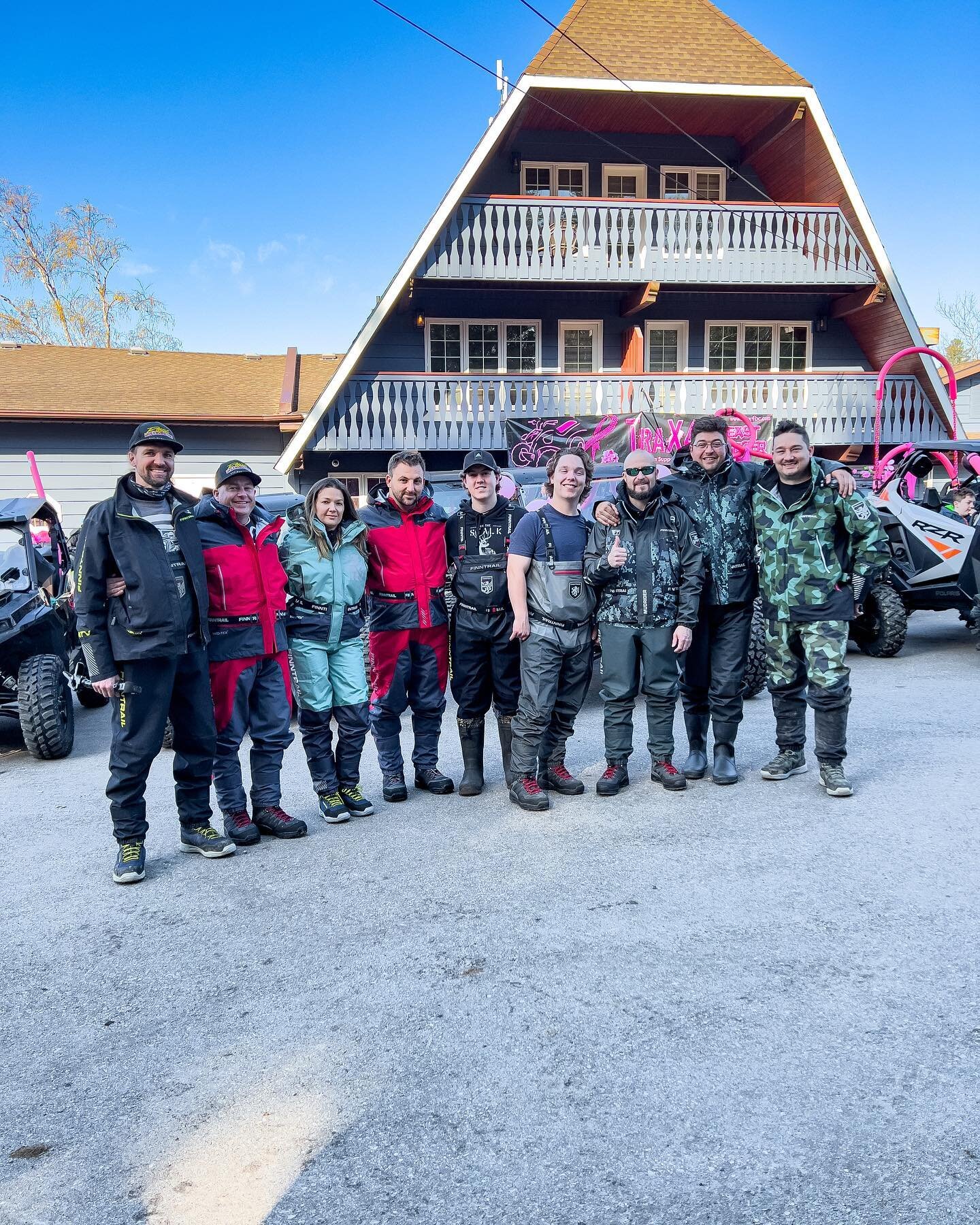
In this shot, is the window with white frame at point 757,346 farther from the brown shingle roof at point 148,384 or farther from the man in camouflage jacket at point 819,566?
the man in camouflage jacket at point 819,566

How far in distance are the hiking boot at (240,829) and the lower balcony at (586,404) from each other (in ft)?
37.3

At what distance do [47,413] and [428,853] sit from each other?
46.1ft

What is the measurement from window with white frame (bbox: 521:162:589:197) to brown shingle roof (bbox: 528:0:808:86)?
6.35 ft

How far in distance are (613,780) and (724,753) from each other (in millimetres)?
715

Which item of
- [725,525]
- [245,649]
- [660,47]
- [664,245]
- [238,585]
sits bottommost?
[245,649]

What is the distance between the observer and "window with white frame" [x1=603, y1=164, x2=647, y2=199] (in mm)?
17812

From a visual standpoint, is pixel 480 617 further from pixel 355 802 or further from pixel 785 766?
pixel 785 766

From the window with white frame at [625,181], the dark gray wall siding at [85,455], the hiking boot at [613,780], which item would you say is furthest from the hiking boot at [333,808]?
the window with white frame at [625,181]

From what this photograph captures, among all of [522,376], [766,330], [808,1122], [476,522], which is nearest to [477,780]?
[476,522]

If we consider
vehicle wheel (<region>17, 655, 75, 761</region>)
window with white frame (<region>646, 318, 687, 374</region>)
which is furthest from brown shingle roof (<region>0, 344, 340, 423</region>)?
vehicle wheel (<region>17, 655, 75, 761</region>)

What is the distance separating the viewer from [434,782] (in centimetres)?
541

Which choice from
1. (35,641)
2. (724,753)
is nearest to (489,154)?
(35,641)

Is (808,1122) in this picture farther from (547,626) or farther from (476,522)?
(476,522)

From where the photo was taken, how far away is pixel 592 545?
5.16 metres
